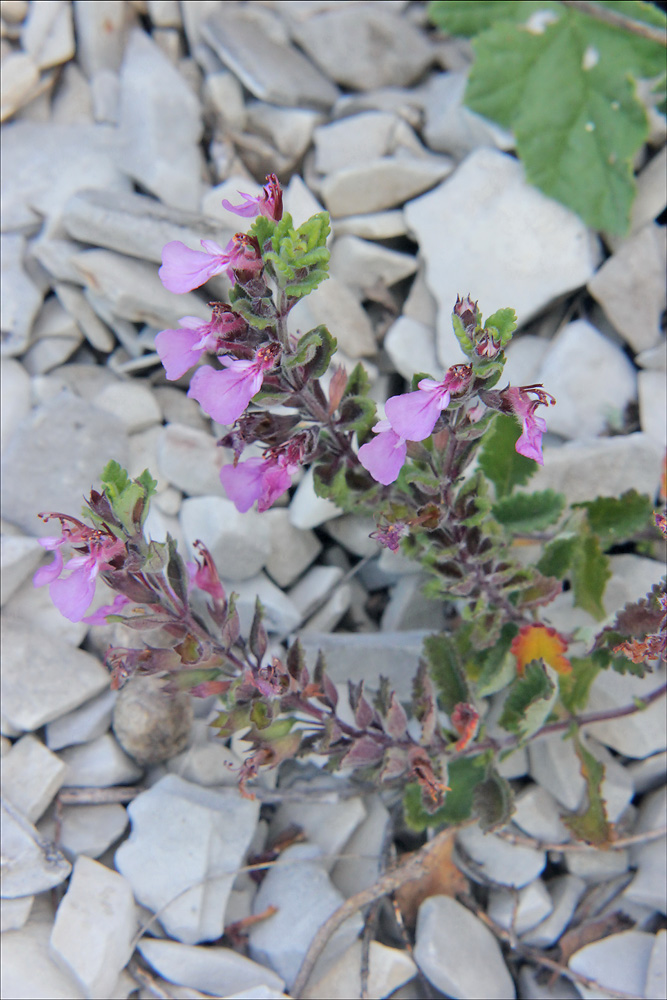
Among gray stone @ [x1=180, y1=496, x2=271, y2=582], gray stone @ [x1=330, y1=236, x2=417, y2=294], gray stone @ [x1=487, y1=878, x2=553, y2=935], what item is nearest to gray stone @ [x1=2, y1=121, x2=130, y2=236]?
gray stone @ [x1=330, y1=236, x2=417, y2=294]

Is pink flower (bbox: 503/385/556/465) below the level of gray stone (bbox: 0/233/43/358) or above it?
above

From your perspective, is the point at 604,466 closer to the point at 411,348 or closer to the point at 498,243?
the point at 411,348

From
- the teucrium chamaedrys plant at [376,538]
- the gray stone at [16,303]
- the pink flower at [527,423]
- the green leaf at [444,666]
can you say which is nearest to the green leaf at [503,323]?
the teucrium chamaedrys plant at [376,538]

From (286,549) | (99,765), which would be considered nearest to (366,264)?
(286,549)

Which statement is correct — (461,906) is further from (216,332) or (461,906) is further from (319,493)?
(216,332)

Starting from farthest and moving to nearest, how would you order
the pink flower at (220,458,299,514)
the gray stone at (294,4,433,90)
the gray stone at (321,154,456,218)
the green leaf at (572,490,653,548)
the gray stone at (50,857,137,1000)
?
1. the gray stone at (294,4,433,90)
2. the gray stone at (321,154,456,218)
3. the green leaf at (572,490,653,548)
4. the gray stone at (50,857,137,1000)
5. the pink flower at (220,458,299,514)

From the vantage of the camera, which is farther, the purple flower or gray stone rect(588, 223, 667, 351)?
gray stone rect(588, 223, 667, 351)

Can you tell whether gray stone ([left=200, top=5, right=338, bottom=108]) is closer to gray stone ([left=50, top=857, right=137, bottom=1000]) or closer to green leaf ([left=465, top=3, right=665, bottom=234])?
green leaf ([left=465, top=3, right=665, bottom=234])
